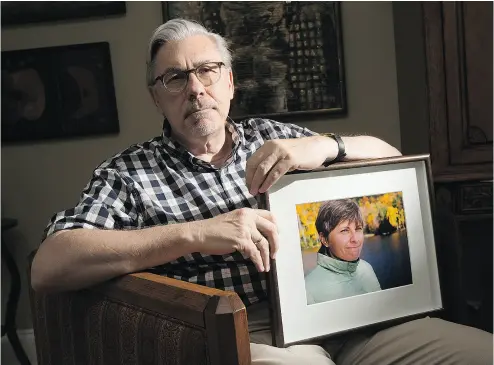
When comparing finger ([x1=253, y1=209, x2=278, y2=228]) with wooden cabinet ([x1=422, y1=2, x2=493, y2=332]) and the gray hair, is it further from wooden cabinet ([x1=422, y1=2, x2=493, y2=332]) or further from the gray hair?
wooden cabinet ([x1=422, y1=2, x2=493, y2=332])

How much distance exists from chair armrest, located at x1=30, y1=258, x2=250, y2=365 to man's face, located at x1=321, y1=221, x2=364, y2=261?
37 cm

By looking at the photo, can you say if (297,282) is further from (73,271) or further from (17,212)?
(17,212)

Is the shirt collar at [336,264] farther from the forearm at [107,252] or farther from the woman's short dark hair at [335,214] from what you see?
the forearm at [107,252]

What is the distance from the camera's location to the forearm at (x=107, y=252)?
119cm

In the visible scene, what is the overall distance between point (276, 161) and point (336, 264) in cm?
26

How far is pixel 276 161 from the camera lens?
4.19ft

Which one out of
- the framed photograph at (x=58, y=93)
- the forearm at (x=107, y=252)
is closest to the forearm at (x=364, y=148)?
the forearm at (x=107, y=252)

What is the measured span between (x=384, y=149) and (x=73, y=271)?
83 centimetres

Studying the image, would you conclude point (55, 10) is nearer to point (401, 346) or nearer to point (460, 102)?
point (460, 102)

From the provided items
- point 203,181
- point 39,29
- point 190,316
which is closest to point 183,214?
point 203,181

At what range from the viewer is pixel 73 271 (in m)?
1.20

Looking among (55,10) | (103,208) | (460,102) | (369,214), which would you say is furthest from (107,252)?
(55,10)

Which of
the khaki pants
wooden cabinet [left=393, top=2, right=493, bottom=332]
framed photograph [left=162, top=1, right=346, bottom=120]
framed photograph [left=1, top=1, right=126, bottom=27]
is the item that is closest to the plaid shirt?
the khaki pants

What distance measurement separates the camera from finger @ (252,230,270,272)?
3.92ft
